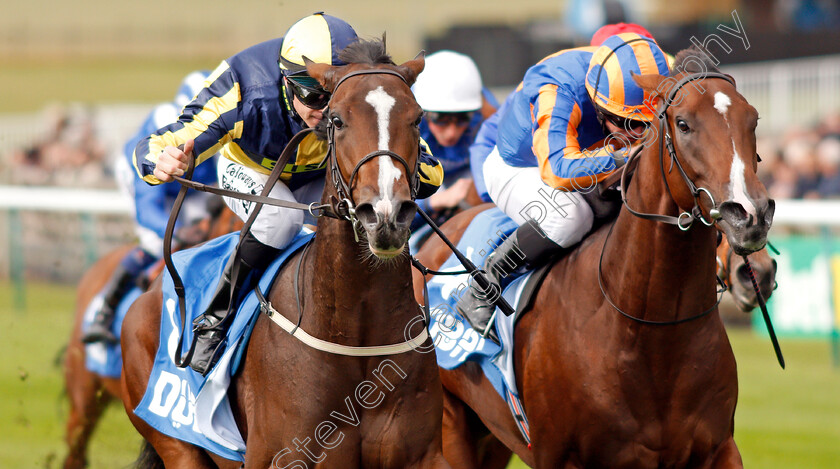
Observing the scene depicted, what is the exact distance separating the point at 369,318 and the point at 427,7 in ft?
92.7

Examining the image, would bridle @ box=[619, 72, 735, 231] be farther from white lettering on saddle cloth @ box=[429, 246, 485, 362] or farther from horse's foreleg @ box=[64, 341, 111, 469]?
horse's foreleg @ box=[64, 341, 111, 469]

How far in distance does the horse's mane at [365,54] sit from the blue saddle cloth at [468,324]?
1407 millimetres

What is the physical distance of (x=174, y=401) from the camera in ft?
13.0

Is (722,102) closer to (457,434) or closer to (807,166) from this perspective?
(457,434)

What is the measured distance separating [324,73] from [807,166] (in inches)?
328

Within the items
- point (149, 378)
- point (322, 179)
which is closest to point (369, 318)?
point (322, 179)

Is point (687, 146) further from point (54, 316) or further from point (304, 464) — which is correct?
point (54, 316)

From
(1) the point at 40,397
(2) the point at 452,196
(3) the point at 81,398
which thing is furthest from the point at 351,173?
(1) the point at 40,397

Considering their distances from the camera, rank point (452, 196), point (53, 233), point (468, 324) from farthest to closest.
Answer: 1. point (53, 233)
2. point (452, 196)
3. point (468, 324)

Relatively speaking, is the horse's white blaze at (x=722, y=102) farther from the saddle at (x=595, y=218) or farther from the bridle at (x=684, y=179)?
the saddle at (x=595, y=218)

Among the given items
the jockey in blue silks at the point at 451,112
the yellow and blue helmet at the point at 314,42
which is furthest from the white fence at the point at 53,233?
the yellow and blue helmet at the point at 314,42

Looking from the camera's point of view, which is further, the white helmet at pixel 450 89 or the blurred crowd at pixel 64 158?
the blurred crowd at pixel 64 158

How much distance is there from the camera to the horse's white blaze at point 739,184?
3033 millimetres

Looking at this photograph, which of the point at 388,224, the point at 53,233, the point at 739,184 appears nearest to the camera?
the point at 388,224
